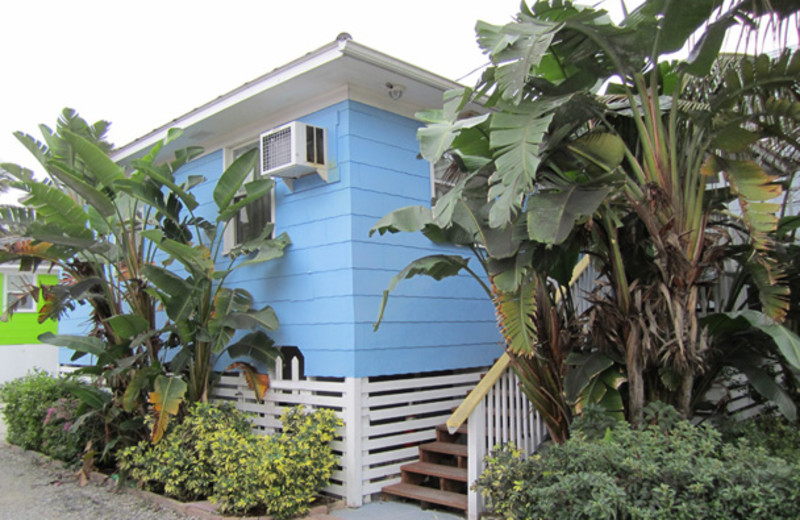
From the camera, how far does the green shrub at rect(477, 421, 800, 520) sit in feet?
11.2

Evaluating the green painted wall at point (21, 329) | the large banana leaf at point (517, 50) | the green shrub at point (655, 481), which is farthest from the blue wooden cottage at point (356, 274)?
the green painted wall at point (21, 329)

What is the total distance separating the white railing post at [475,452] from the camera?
516 cm

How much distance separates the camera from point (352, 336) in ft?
20.5

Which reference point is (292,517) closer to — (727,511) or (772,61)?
(727,511)

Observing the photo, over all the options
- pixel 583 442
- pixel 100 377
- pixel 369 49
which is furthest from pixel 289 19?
pixel 583 442

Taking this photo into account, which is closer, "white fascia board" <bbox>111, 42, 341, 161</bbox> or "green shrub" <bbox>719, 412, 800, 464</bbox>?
"green shrub" <bbox>719, 412, 800, 464</bbox>

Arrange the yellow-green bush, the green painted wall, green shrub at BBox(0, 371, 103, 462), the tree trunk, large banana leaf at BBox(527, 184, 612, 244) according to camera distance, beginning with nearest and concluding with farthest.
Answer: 1. large banana leaf at BBox(527, 184, 612, 244)
2. the tree trunk
3. the yellow-green bush
4. green shrub at BBox(0, 371, 103, 462)
5. the green painted wall

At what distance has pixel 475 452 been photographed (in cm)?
519

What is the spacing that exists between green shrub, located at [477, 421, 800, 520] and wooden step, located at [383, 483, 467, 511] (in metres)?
1.20

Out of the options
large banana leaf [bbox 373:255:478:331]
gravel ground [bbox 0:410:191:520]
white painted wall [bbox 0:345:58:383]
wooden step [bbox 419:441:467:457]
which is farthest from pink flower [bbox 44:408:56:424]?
white painted wall [bbox 0:345:58:383]

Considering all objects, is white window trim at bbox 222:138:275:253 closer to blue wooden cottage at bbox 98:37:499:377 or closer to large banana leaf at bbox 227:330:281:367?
blue wooden cottage at bbox 98:37:499:377

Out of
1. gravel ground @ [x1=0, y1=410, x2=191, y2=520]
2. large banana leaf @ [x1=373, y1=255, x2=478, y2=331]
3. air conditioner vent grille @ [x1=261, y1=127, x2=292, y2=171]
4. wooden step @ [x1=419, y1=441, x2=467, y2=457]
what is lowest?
gravel ground @ [x1=0, y1=410, x2=191, y2=520]

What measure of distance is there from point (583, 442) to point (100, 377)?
647 centimetres

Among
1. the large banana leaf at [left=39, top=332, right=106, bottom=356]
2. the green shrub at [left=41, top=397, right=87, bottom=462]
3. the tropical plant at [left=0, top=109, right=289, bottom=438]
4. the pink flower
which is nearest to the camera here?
the tropical plant at [left=0, top=109, right=289, bottom=438]
